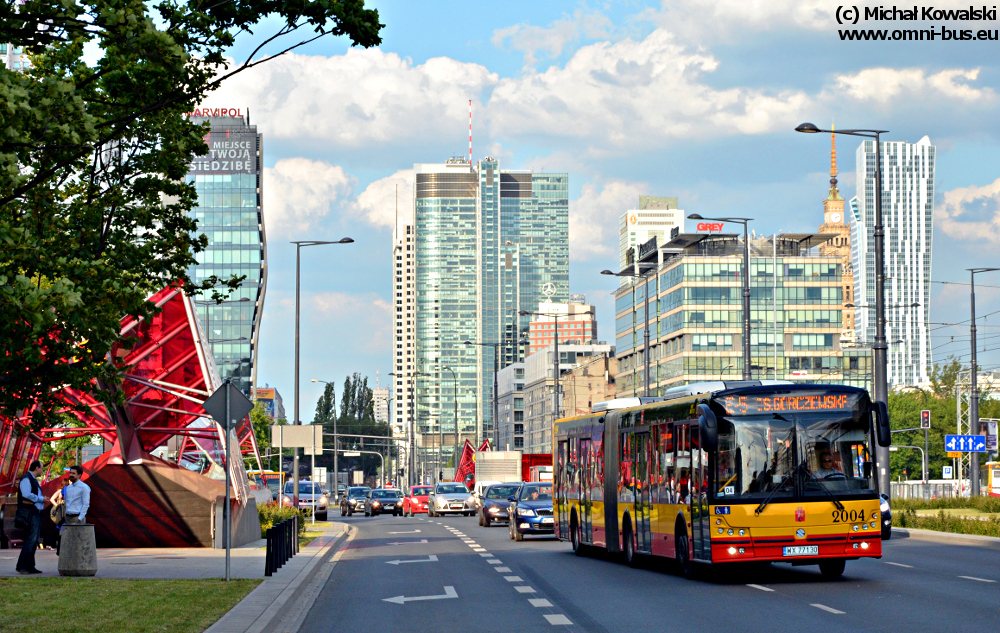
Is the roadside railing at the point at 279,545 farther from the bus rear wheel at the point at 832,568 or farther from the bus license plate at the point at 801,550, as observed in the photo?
the bus rear wheel at the point at 832,568

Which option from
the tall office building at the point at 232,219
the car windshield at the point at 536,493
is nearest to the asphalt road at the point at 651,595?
the car windshield at the point at 536,493


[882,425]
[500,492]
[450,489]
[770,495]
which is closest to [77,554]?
[770,495]

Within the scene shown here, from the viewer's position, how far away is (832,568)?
21500 millimetres

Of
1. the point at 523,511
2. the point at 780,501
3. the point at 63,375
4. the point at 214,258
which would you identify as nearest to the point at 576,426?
the point at 523,511

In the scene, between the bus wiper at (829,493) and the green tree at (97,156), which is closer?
the green tree at (97,156)

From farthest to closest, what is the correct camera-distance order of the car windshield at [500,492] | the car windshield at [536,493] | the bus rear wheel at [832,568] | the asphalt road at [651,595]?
the car windshield at [500,492] < the car windshield at [536,493] < the bus rear wheel at [832,568] < the asphalt road at [651,595]

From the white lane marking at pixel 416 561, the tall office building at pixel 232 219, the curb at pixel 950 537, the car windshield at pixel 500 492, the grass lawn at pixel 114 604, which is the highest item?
the tall office building at pixel 232 219

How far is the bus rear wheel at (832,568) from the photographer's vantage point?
2130 centimetres

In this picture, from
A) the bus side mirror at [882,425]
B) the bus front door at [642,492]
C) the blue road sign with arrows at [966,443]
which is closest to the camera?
the bus side mirror at [882,425]

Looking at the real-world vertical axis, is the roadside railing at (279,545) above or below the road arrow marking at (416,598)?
above

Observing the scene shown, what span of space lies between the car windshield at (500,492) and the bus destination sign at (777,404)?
32.5 m

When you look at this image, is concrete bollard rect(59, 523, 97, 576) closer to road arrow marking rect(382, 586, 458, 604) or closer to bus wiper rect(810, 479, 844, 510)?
road arrow marking rect(382, 586, 458, 604)

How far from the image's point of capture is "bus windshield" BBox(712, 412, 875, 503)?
19969mm

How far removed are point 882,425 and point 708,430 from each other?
2777mm
